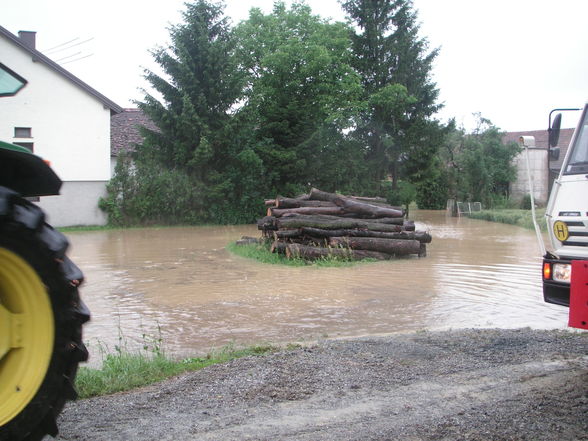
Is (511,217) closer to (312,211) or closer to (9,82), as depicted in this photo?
(312,211)

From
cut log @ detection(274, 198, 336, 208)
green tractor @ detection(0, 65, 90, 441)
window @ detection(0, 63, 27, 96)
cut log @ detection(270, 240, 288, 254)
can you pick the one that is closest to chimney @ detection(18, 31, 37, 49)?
cut log @ detection(274, 198, 336, 208)

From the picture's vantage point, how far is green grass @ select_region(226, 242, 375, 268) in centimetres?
1532

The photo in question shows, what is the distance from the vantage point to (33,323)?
320cm

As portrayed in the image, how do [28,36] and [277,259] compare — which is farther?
[28,36]

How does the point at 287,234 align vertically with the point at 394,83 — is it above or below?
below

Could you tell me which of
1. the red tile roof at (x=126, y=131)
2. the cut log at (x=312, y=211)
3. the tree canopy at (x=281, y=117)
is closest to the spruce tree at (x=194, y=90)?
the tree canopy at (x=281, y=117)

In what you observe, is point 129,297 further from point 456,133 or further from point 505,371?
point 456,133

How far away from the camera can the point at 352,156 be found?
35.5m

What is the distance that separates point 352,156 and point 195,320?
1072 inches

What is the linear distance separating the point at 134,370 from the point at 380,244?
37.1 feet

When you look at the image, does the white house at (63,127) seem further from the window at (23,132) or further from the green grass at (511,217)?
the green grass at (511,217)

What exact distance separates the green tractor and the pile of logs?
12.5m

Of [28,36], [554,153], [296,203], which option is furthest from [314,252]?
[28,36]

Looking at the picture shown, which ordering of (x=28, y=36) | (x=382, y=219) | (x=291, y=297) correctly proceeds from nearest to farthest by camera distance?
(x=291, y=297)
(x=382, y=219)
(x=28, y=36)
